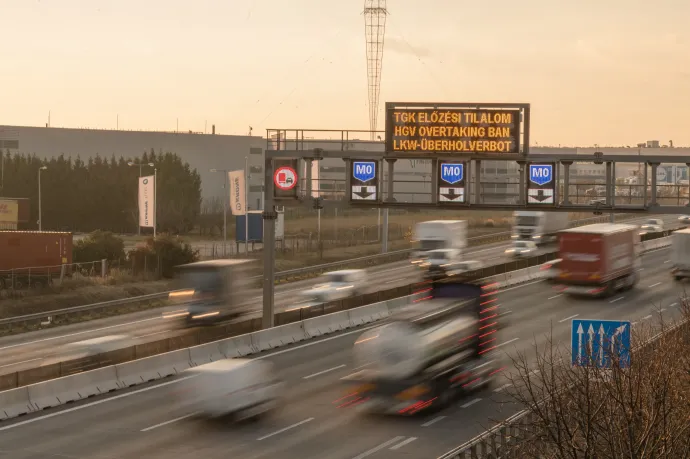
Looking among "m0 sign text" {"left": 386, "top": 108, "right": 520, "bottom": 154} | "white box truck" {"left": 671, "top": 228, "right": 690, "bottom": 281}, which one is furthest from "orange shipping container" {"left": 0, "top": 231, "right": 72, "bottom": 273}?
"white box truck" {"left": 671, "top": 228, "right": 690, "bottom": 281}

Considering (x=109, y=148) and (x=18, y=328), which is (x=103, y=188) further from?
(x=18, y=328)

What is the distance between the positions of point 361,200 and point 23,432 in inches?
600

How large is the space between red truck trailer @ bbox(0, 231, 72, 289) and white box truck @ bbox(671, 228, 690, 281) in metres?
37.8

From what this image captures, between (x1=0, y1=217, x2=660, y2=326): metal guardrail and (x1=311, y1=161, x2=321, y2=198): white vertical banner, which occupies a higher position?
(x1=311, y1=161, x2=321, y2=198): white vertical banner

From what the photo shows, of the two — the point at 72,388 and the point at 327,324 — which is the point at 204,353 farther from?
the point at 327,324

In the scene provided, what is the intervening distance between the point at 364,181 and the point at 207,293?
31.7 feet

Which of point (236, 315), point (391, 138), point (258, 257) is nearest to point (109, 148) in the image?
point (258, 257)

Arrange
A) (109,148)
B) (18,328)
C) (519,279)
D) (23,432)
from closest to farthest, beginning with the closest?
(23,432), (18,328), (519,279), (109,148)

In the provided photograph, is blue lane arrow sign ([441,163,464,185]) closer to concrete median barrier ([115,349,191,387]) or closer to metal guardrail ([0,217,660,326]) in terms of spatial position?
concrete median barrier ([115,349,191,387])

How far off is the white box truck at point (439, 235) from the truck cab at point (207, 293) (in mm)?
29058

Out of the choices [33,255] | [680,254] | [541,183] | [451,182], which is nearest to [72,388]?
[451,182]

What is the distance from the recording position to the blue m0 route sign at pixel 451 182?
116 ft

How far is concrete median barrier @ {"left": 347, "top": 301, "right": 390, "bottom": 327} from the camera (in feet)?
147

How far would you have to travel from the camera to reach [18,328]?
5056cm
